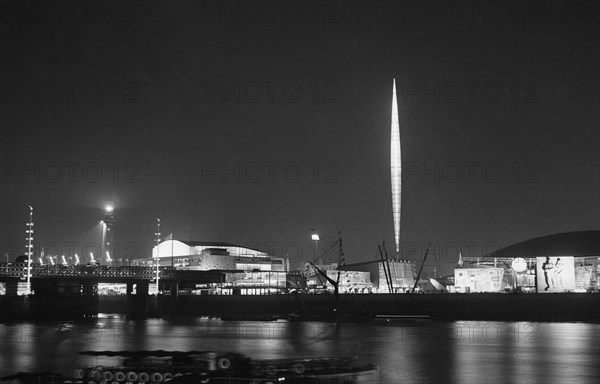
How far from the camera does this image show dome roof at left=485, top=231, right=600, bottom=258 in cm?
17525

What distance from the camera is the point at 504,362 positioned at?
188 feet

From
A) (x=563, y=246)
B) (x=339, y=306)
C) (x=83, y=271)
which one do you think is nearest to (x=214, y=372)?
(x=339, y=306)

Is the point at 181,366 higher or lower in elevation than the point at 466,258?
lower

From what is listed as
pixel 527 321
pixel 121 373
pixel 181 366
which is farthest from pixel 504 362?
pixel 527 321

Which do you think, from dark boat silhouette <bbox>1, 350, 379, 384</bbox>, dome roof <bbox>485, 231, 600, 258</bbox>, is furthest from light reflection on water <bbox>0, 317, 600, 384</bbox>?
dome roof <bbox>485, 231, 600, 258</bbox>

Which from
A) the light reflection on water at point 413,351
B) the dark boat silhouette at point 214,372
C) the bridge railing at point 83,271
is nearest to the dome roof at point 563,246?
the light reflection on water at point 413,351

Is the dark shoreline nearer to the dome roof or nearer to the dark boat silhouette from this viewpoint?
the dome roof

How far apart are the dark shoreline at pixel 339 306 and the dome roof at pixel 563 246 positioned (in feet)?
132

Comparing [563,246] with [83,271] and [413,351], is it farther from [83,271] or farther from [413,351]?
[413,351]

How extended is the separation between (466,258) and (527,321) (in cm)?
5740

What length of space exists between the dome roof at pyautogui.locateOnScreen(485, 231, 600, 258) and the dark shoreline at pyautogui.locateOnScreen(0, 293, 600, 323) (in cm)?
4012

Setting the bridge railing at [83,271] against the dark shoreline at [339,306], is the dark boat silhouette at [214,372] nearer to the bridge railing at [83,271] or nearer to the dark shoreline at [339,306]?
the dark shoreline at [339,306]

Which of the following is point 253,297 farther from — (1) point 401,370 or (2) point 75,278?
(1) point 401,370

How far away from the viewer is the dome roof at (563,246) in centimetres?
17525
